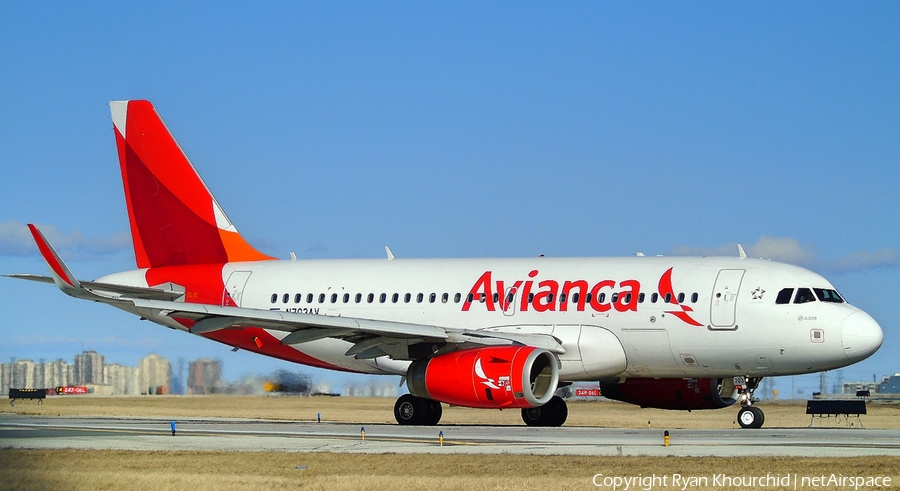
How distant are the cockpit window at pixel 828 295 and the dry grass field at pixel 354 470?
26.8 ft

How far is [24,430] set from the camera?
24.8 metres

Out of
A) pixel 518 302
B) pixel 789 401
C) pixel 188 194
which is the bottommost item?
pixel 789 401

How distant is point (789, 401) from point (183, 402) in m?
25.5

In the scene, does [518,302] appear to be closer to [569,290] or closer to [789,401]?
[569,290]

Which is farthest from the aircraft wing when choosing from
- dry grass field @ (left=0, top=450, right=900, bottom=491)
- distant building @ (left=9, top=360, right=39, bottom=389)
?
distant building @ (left=9, top=360, right=39, bottom=389)

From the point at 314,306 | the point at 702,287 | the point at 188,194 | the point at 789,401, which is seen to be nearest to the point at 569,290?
the point at 702,287

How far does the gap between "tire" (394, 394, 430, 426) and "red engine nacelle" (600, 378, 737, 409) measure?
14.4 ft

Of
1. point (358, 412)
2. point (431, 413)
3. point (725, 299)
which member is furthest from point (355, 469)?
point (358, 412)

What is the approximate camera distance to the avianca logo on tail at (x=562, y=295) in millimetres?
26422

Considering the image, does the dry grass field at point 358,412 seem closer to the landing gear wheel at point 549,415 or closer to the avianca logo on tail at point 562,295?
the landing gear wheel at point 549,415

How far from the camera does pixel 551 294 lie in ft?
89.9

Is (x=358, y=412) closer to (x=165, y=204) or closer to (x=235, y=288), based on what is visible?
(x=235, y=288)

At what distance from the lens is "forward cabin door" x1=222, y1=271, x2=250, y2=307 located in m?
31.2

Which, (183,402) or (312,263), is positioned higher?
(312,263)
